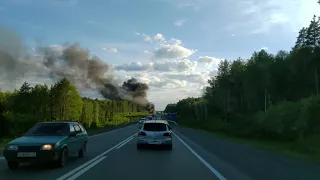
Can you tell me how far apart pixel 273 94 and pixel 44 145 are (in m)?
71.8

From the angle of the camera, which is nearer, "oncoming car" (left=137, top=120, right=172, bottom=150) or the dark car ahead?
the dark car ahead

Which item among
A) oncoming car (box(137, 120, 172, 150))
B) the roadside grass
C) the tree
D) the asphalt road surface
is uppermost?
the tree

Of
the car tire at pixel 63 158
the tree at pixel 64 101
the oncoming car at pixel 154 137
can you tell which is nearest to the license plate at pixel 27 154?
the car tire at pixel 63 158

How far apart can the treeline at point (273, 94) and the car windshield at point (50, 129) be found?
30.4m

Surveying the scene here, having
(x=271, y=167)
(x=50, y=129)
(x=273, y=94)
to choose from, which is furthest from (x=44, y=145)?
(x=273, y=94)

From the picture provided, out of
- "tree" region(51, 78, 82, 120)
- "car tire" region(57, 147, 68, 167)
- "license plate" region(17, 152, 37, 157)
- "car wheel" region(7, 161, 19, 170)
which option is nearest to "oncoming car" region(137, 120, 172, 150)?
"car tire" region(57, 147, 68, 167)

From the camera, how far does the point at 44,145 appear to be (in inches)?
533

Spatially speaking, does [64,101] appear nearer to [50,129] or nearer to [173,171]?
[50,129]

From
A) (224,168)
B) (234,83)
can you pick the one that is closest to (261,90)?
(234,83)

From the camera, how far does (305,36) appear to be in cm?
7762

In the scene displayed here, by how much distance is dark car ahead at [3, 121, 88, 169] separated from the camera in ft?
43.8

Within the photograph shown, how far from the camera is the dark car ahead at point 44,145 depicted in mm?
13344

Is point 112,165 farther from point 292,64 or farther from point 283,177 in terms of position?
point 292,64

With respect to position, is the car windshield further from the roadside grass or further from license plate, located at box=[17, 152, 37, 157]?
the roadside grass
